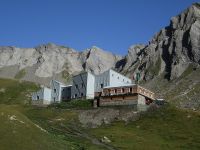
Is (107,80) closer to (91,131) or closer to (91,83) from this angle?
(91,83)

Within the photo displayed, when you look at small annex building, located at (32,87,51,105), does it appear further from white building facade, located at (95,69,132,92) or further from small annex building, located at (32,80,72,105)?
white building facade, located at (95,69,132,92)

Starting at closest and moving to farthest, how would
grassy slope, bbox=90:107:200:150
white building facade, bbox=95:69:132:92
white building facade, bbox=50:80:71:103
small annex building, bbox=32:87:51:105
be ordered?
1. grassy slope, bbox=90:107:200:150
2. white building facade, bbox=95:69:132:92
3. white building facade, bbox=50:80:71:103
4. small annex building, bbox=32:87:51:105

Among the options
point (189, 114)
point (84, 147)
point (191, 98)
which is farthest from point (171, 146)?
point (191, 98)

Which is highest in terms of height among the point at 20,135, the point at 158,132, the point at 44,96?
the point at 44,96

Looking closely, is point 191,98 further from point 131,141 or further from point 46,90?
point 131,141

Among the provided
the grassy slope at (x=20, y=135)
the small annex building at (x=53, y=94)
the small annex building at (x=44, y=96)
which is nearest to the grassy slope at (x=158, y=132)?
the grassy slope at (x=20, y=135)

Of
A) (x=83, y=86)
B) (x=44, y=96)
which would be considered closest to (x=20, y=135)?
(x=83, y=86)

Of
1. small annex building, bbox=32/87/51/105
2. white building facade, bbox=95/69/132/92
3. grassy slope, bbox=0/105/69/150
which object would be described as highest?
white building facade, bbox=95/69/132/92

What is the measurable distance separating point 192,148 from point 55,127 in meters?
33.9

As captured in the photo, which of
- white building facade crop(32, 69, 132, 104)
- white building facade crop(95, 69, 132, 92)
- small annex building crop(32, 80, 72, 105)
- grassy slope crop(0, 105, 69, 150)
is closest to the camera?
grassy slope crop(0, 105, 69, 150)

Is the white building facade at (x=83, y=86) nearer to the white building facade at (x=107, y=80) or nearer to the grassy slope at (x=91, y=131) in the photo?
the white building facade at (x=107, y=80)

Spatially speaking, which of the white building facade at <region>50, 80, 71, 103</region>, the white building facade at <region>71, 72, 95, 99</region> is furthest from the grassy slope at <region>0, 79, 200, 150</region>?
the white building facade at <region>50, 80, 71, 103</region>

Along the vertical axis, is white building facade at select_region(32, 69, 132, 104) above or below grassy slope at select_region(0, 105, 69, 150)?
above

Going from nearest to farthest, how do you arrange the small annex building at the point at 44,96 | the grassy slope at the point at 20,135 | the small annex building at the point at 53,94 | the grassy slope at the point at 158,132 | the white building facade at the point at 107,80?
the grassy slope at the point at 20,135, the grassy slope at the point at 158,132, the white building facade at the point at 107,80, the small annex building at the point at 53,94, the small annex building at the point at 44,96
